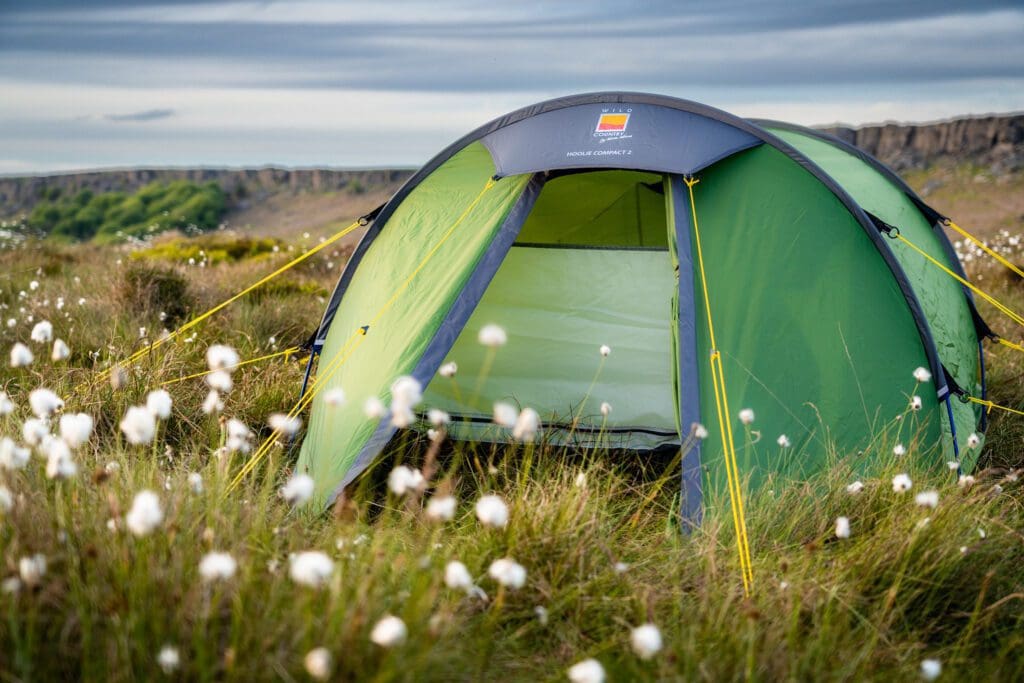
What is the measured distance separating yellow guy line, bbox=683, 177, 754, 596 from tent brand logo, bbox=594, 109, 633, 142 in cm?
41

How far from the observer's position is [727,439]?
11.9ft

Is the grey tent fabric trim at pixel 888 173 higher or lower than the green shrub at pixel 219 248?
higher

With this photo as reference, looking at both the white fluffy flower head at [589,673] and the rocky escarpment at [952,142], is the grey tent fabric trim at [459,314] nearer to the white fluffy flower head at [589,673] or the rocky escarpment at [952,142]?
the white fluffy flower head at [589,673]

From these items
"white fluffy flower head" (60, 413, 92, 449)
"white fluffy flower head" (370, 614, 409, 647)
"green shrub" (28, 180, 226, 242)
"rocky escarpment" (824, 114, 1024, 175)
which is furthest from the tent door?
"rocky escarpment" (824, 114, 1024, 175)

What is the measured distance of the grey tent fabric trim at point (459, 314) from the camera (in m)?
3.82

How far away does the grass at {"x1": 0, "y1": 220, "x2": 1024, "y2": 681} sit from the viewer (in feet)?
6.52

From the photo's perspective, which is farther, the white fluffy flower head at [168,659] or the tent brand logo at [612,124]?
the tent brand logo at [612,124]

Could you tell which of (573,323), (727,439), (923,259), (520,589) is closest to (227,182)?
(573,323)

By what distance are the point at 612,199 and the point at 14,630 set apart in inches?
163

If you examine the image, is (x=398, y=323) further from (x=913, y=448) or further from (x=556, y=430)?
(x=913, y=448)

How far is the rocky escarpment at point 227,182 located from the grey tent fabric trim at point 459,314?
27.8 metres

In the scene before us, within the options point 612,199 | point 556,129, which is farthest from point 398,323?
point 612,199

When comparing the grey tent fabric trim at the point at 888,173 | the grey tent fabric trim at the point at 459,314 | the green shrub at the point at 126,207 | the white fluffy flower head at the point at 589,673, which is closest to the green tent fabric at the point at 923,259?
the grey tent fabric trim at the point at 888,173

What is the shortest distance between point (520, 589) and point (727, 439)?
1.29 metres
